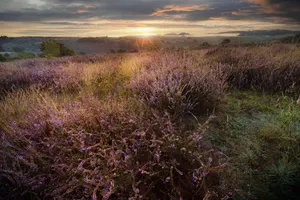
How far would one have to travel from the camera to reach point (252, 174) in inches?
70.7

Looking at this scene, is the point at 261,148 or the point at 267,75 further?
the point at 267,75

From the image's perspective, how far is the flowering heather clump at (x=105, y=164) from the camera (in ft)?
4.84

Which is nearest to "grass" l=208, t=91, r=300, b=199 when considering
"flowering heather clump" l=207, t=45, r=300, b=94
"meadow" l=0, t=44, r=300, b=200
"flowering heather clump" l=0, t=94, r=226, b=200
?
"meadow" l=0, t=44, r=300, b=200

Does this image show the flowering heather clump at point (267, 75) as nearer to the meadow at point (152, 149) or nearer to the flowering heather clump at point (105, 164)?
the meadow at point (152, 149)

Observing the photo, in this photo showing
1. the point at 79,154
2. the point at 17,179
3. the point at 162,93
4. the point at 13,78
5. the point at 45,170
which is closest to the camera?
the point at 17,179

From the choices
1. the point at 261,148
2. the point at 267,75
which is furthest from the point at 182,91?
the point at 267,75

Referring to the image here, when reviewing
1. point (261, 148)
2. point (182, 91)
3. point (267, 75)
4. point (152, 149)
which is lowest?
point (261, 148)

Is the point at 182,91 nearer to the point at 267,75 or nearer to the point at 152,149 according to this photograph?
the point at 152,149

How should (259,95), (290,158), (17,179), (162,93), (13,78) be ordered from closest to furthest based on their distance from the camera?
(17,179), (290,158), (162,93), (259,95), (13,78)

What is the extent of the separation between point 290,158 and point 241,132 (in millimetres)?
552

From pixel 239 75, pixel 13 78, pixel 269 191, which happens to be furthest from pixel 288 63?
pixel 13 78

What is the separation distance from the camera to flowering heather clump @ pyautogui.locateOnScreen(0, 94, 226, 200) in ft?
4.84

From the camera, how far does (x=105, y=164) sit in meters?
1.76

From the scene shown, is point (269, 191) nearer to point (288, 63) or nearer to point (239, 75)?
point (239, 75)
